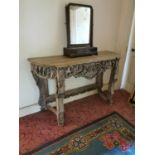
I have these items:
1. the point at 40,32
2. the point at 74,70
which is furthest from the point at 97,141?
the point at 40,32

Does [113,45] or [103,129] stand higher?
[113,45]

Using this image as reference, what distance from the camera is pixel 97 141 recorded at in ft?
6.56

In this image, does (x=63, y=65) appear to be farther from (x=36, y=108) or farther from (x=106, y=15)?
(x=106, y=15)

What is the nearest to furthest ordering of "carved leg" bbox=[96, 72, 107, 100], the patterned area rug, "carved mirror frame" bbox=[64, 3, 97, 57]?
the patterned area rug, "carved mirror frame" bbox=[64, 3, 97, 57], "carved leg" bbox=[96, 72, 107, 100]

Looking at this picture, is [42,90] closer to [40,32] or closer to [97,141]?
[40,32]

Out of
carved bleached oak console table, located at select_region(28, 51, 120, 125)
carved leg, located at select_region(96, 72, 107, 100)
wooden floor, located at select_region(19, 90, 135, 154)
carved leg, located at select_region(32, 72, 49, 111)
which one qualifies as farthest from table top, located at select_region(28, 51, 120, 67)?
wooden floor, located at select_region(19, 90, 135, 154)

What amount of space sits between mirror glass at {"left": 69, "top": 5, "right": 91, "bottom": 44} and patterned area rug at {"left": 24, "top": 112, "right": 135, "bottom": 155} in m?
1.20

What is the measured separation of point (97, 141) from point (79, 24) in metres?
1.57

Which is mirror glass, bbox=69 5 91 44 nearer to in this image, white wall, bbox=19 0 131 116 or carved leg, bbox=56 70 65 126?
white wall, bbox=19 0 131 116

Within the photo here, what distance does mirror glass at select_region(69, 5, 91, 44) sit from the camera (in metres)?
2.37
